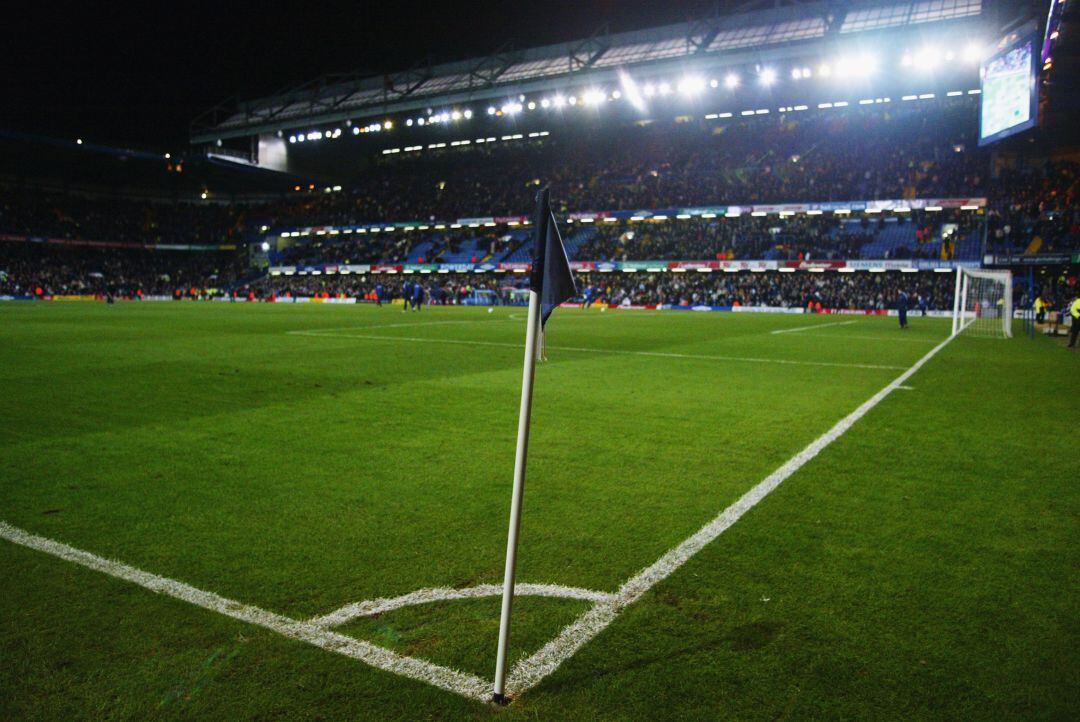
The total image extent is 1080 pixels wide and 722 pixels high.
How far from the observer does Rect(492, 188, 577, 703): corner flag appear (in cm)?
274

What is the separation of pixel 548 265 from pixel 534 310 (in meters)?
0.27

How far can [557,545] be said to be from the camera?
4242 millimetres

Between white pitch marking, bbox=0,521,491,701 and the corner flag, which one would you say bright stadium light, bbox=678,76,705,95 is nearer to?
the corner flag

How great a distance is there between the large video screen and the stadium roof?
420 inches

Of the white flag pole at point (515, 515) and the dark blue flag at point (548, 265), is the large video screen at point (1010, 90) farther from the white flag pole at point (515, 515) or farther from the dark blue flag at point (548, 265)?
the white flag pole at point (515, 515)

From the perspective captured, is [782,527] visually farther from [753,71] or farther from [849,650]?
[753,71]

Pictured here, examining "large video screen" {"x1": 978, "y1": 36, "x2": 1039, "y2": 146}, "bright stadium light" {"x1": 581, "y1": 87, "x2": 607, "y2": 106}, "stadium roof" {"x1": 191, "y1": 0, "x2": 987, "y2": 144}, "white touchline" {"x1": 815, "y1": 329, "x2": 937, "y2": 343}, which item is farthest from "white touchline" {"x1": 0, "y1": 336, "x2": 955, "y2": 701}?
"bright stadium light" {"x1": 581, "y1": 87, "x2": 607, "y2": 106}

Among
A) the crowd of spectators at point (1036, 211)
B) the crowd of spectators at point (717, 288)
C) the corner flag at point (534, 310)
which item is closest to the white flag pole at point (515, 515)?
the corner flag at point (534, 310)

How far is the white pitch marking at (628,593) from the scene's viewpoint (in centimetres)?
291

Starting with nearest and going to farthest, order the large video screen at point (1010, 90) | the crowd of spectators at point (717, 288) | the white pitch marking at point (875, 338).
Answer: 1. the white pitch marking at point (875, 338)
2. the large video screen at point (1010, 90)
3. the crowd of spectators at point (717, 288)

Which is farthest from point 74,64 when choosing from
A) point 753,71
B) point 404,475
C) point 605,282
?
point 404,475

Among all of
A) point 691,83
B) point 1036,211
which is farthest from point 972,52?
point 691,83

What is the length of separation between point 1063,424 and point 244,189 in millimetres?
82200

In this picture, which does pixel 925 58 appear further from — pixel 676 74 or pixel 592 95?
pixel 592 95
